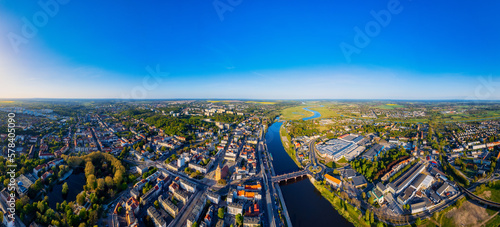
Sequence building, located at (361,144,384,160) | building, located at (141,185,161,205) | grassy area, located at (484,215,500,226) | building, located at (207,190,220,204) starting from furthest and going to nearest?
building, located at (361,144,384,160)
building, located at (207,190,220,204)
building, located at (141,185,161,205)
grassy area, located at (484,215,500,226)

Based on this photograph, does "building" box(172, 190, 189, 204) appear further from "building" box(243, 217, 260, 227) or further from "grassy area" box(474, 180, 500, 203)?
"grassy area" box(474, 180, 500, 203)

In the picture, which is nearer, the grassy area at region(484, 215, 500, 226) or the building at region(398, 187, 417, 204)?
the grassy area at region(484, 215, 500, 226)

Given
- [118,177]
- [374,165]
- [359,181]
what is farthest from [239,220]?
[374,165]

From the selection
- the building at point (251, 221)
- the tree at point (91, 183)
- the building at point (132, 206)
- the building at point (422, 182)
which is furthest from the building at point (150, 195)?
the building at point (422, 182)

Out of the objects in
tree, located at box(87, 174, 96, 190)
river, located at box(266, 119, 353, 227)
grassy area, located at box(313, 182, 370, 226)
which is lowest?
river, located at box(266, 119, 353, 227)

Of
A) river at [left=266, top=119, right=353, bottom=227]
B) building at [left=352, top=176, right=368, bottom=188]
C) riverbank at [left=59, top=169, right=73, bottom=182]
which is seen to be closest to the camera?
river at [left=266, top=119, right=353, bottom=227]

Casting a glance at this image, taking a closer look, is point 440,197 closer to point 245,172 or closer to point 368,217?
point 368,217

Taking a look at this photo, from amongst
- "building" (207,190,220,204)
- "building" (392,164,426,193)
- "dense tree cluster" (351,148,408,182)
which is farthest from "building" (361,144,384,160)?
"building" (207,190,220,204)

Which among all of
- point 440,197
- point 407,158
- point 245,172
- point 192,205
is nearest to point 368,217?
point 440,197
